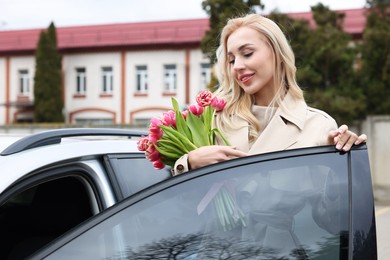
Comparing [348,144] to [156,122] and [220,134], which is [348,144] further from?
[156,122]

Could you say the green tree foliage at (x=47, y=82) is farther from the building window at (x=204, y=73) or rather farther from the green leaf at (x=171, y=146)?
the green leaf at (x=171, y=146)

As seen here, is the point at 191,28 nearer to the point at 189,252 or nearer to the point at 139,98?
the point at 139,98

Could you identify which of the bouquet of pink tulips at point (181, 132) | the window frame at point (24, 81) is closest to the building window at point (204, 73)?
the window frame at point (24, 81)

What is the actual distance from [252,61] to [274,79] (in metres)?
0.11

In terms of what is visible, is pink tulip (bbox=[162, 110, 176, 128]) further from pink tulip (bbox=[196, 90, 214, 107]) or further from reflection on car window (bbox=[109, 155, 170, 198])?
reflection on car window (bbox=[109, 155, 170, 198])

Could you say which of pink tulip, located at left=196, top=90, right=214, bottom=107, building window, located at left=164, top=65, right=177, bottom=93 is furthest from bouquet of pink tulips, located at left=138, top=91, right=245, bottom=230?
building window, located at left=164, top=65, right=177, bottom=93

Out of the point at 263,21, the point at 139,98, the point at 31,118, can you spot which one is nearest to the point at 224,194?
the point at 263,21

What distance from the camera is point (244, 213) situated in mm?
1755

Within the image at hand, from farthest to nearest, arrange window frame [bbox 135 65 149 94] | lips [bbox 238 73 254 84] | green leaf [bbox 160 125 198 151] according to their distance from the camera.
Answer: window frame [bbox 135 65 149 94] → lips [bbox 238 73 254 84] → green leaf [bbox 160 125 198 151]

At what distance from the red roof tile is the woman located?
2642 cm

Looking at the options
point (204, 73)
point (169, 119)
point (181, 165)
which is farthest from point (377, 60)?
point (181, 165)

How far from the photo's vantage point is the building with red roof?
30.1m

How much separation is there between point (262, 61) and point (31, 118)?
31.9m

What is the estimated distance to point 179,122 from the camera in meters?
2.02
